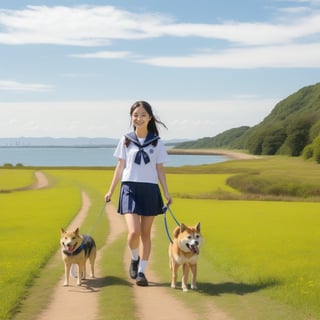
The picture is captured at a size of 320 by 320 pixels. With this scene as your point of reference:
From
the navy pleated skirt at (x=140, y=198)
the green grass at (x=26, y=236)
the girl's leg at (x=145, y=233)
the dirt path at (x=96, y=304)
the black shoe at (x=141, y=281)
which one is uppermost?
the navy pleated skirt at (x=140, y=198)

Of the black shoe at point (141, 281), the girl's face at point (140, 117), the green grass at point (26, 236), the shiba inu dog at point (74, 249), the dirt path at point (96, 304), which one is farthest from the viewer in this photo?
the green grass at point (26, 236)

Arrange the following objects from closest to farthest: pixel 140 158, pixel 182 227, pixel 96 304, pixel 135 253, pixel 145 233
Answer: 1. pixel 96 304
2. pixel 182 227
3. pixel 140 158
4. pixel 145 233
5. pixel 135 253

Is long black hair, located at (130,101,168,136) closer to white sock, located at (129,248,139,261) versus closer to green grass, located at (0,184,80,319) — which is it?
white sock, located at (129,248,139,261)

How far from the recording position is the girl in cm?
1219

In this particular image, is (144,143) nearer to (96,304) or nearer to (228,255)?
(96,304)

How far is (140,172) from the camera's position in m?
12.2

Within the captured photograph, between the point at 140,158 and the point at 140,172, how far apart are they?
1.07ft

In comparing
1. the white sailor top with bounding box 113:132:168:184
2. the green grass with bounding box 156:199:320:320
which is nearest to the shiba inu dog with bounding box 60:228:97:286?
the white sailor top with bounding box 113:132:168:184

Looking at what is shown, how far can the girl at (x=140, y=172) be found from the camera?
12188 mm

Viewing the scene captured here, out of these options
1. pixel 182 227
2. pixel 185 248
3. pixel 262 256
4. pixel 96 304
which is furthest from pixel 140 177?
pixel 262 256

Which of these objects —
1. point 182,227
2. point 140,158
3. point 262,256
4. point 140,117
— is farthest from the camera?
point 262,256

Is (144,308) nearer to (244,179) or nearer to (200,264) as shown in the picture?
(200,264)

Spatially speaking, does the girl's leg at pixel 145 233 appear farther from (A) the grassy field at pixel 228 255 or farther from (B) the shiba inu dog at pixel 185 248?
(A) the grassy field at pixel 228 255

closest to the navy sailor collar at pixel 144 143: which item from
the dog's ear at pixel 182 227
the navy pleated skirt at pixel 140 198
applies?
the navy pleated skirt at pixel 140 198
